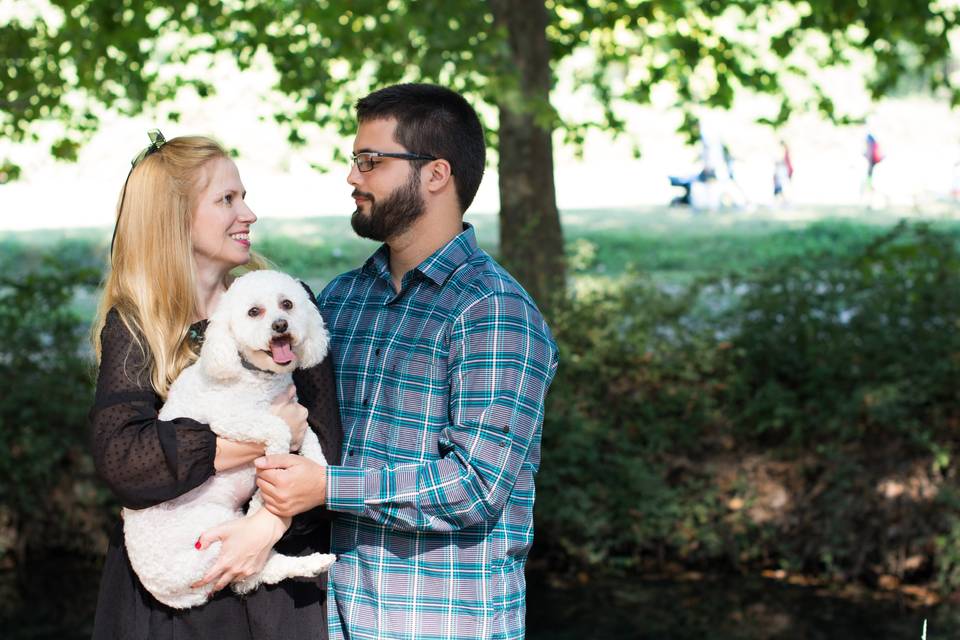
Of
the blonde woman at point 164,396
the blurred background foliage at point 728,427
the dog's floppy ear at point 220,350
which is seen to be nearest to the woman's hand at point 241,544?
the blonde woman at point 164,396

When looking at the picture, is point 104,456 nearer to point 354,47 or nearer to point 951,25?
point 354,47

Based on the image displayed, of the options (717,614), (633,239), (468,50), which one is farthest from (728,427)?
(633,239)

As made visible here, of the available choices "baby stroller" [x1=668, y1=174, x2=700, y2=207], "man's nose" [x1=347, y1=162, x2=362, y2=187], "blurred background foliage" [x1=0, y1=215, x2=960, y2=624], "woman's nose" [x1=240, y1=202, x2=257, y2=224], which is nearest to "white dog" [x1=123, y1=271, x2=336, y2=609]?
"woman's nose" [x1=240, y1=202, x2=257, y2=224]

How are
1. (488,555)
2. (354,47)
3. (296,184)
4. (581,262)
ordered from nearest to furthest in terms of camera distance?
(488,555), (581,262), (354,47), (296,184)

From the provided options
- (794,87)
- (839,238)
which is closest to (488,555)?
(794,87)

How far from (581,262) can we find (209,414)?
582cm

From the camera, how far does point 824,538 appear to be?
7359 mm

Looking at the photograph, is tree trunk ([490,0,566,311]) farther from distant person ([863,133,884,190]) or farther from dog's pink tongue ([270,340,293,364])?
distant person ([863,133,884,190])

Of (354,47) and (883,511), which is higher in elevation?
(354,47)

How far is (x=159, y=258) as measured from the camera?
260cm

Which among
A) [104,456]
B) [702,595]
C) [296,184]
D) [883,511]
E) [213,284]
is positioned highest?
[296,184]

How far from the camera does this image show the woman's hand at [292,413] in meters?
2.55

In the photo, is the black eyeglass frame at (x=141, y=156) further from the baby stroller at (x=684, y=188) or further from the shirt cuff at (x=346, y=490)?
the baby stroller at (x=684, y=188)

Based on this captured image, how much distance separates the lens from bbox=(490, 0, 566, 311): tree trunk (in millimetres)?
8734
